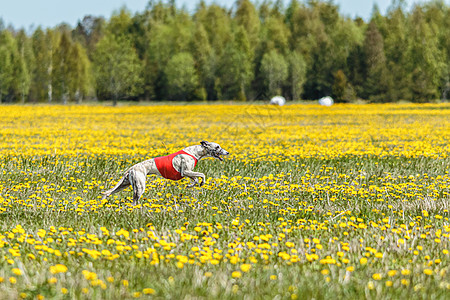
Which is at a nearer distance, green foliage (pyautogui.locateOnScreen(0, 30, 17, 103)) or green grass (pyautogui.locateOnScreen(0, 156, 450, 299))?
green grass (pyautogui.locateOnScreen(0, 156, 450, 299))

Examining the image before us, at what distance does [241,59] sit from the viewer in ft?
290

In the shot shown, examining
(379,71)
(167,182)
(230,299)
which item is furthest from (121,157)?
(379,71)

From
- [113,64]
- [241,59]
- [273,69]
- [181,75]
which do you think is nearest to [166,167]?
[113,64]

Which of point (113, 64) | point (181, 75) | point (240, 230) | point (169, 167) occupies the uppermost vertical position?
point (113, 64)

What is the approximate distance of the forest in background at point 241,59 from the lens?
253 feet

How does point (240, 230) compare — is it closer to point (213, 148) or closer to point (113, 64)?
point (213, 148)

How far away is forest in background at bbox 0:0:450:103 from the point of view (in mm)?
77062

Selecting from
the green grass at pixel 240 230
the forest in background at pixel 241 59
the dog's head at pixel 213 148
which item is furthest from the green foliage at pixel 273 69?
the dog's head at pixel 213 148

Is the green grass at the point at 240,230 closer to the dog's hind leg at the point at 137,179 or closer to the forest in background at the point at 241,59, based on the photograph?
the dog's hind leg at the point at 137,179

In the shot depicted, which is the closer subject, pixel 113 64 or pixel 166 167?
pixel 166 167

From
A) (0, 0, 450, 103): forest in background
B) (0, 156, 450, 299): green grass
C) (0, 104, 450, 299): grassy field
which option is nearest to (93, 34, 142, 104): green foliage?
(0, 0, 450, 103): forest in background

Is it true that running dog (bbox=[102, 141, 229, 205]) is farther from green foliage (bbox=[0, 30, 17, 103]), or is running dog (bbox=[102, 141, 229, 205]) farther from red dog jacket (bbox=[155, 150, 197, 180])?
green foliage (bbox=[0, 30, 17, 103])

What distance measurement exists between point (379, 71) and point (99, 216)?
79.6 m

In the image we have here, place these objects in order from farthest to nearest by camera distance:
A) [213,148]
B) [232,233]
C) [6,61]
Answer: [6,61], [213,148], [232,233]
